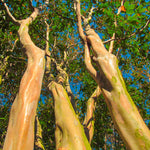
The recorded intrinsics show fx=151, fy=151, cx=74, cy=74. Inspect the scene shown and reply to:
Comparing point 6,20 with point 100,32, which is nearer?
point 6,20

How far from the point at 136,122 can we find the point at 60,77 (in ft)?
11.5

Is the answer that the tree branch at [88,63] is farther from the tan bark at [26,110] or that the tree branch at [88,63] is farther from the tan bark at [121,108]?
the tan bark at [26,110]

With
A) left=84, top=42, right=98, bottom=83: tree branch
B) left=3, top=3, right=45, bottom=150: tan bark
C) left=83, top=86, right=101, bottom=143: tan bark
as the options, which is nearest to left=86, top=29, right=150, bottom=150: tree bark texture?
left=84, top=42, right=98, bottom=83: tree branch

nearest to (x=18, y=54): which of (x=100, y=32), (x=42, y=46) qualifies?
(x=42, y=46)

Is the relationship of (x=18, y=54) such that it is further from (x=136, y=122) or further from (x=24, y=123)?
(x=136, y=122)

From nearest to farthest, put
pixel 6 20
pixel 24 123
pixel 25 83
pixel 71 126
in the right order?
pixel 24 123
pixel 25 83
pixel 71 126
pixel 6 20

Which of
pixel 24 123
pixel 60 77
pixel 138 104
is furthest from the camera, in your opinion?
pixel 138 104

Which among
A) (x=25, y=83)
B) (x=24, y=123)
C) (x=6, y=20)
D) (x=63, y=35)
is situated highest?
(x=63, y=35)

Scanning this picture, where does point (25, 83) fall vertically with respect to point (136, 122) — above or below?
above

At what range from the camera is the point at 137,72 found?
428 inches

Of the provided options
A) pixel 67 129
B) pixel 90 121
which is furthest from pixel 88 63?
pixel 90 121

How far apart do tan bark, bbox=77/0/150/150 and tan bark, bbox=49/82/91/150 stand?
2.70ft

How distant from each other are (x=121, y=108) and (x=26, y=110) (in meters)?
1.42

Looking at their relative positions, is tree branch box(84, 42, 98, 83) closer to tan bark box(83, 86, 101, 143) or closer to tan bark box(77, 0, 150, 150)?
tan bark box(77, 0, 150, 150)
